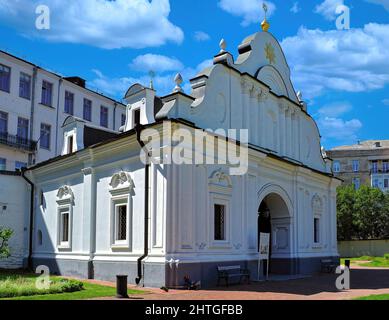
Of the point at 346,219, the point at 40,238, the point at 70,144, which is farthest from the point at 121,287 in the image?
the point at 346,219

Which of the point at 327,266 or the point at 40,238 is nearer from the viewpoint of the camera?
the point at 40,238

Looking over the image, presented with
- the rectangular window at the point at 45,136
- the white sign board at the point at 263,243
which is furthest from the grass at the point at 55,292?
the rectangular window at the point at 45,136

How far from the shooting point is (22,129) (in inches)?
1409

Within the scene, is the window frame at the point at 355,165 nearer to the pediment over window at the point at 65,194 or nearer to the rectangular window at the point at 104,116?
the rectangular window at the point at 104,116

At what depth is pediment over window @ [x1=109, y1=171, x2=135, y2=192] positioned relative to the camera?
19062 millimetres

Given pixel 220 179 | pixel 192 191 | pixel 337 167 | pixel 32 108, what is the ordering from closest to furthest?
pixel 192 191, pixel 220 179, pixel 32 108, pixel 337 167

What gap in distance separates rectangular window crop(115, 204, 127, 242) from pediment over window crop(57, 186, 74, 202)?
13.1ft

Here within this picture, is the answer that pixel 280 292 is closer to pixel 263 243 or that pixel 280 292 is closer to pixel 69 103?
pixel 263 243

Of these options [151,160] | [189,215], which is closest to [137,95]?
[151,160]

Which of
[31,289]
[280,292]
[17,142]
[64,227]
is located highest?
[17,142]

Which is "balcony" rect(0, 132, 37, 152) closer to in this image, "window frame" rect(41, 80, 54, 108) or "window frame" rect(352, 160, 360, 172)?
"window frame" rect(41, 80, 54, 108)

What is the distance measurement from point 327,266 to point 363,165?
54.6 m

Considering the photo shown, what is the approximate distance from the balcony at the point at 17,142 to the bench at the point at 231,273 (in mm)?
21544
